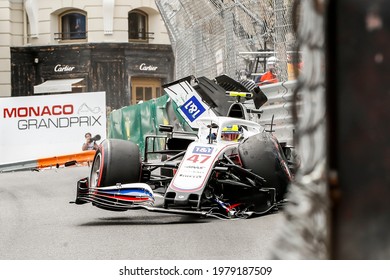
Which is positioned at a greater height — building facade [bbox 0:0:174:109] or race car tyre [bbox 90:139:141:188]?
building facade [bbox 0:0:174:109]

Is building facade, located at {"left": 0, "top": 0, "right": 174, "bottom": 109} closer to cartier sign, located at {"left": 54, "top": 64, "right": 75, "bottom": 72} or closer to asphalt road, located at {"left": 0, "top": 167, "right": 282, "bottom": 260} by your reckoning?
cartier sign, located at {"left": 54, "top": 64, "right": 75, "bottom": 72}

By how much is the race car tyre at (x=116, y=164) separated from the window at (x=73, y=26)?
52.0 feet

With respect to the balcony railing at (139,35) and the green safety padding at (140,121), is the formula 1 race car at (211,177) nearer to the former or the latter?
the green safety padding at (140,121)

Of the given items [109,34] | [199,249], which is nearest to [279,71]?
[199,249]

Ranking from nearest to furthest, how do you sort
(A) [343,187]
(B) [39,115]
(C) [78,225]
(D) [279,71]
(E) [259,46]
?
(A) [343,187] < (C) [78,225] < (D) [279,71] < (E) [259,46] < (B) [39,115]

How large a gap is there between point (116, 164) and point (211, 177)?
81 centimetres

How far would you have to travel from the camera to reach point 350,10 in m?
1.13

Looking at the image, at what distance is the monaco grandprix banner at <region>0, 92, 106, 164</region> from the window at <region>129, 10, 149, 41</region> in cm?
656

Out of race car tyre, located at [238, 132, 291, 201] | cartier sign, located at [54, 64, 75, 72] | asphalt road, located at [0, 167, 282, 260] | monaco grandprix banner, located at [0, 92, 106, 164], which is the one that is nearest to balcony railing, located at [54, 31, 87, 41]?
cartier sign, located at [54, 64, 75, 72]

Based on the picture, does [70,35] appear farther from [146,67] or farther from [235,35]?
[235,35]

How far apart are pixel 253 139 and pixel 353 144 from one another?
579 cm

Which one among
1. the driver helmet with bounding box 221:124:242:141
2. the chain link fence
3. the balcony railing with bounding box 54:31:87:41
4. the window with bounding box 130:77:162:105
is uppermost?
the balcony railing with bounding box 54:31:87:41

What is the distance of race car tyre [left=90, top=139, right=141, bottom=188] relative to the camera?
23.6 ft
